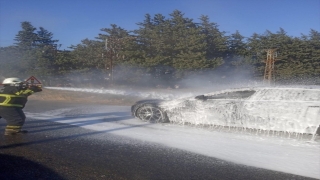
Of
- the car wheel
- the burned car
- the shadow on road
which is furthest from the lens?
the car wheel

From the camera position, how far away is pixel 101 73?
32781mm

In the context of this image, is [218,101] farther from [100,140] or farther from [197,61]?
[197,61]

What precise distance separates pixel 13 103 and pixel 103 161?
9.81 feet

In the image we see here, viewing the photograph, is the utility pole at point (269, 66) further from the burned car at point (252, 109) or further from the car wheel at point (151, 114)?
the burned car at point (252, 109)

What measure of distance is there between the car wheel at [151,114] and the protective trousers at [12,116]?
320 cm

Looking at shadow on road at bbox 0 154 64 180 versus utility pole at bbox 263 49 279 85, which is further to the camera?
utility pole at bbox 263 49 279 85

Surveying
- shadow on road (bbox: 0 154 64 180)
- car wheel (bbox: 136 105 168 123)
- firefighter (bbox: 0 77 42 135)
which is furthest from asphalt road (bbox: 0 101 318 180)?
car wheel (bbox: 136 105 168 123)

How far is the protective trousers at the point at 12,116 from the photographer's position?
23.6ft

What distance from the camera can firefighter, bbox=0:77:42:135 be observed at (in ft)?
23.7

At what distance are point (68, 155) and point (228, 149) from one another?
2927 mm

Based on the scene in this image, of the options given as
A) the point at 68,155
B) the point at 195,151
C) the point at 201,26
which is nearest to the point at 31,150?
the point at 68,155

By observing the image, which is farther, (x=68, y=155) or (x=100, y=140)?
(x=100, y=140)

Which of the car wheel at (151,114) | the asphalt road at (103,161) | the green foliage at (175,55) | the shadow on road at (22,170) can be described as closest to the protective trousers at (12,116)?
the asphalt road at (103,161)

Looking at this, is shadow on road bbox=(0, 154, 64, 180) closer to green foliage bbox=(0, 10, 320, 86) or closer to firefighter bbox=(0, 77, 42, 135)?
firefighter bbox=(0, 77, 42, 135)
